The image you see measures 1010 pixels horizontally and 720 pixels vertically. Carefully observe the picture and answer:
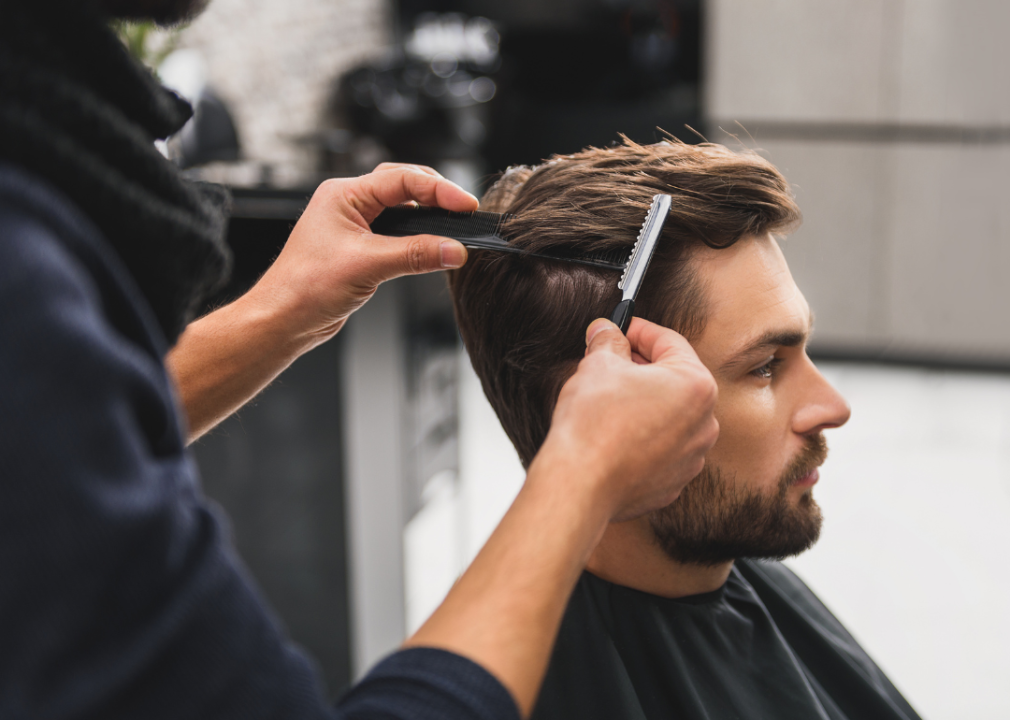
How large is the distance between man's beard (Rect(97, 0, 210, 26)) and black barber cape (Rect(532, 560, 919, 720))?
85 cm

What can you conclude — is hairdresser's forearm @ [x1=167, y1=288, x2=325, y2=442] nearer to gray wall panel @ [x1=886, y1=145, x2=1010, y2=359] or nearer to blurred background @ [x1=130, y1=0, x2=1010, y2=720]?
blurred background @ [x1=130, y1=0, x2=1010, y2=720]

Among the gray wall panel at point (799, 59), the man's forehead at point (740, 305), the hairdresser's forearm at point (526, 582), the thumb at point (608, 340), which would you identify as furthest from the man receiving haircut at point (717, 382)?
the gray wall panel at point (799, 59)

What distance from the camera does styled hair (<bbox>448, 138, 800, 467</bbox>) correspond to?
3.34 ft

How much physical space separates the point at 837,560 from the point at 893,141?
263 centimetres

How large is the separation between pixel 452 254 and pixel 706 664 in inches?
26.0

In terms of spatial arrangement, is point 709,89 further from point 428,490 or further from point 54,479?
point 54,479

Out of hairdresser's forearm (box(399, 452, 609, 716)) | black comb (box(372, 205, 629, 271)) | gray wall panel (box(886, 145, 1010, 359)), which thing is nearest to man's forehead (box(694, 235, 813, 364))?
black comb (box(372, 205, 629, 271))

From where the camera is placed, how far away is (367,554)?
208cm

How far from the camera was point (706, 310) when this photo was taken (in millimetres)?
1040

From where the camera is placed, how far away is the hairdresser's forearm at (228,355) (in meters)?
1.01

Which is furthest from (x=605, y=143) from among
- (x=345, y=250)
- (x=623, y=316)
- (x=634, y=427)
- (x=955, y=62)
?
(x=634, y=427)

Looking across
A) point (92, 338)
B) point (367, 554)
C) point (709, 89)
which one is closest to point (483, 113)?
point (709, 89)

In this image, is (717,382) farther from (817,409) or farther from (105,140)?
(105,140)

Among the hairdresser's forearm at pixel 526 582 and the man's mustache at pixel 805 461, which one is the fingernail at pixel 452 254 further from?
the man's mustache at pixel 805 461
